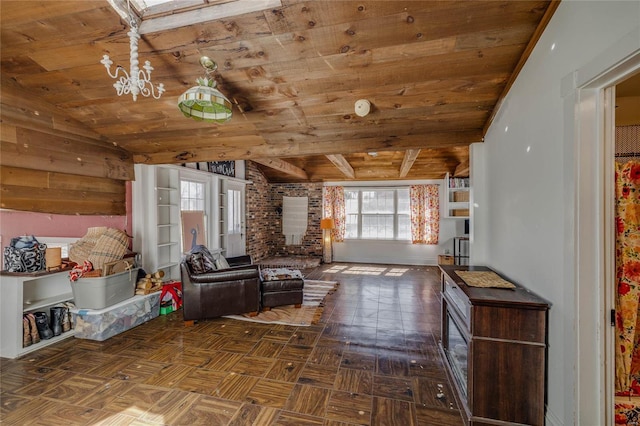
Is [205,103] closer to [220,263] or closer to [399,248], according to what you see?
[220,263]

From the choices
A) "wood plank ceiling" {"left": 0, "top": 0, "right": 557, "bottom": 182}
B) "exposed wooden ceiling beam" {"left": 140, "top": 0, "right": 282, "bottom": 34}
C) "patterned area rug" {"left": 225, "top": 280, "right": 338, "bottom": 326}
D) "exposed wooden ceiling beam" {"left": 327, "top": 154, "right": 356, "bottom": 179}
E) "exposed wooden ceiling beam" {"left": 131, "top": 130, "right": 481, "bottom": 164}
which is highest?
"exposed wooden ceiling beam" {"left": 140, "top": 0, "right": 282, "bottom": 34}

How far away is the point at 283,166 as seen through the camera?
19.3 feet

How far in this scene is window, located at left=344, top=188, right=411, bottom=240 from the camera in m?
7.22

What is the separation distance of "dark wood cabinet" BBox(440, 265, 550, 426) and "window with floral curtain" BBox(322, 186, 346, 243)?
5716 mm

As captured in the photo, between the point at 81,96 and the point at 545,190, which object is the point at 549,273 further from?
the point at 81,96

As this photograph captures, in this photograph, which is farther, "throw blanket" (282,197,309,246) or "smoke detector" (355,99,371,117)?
"throw blanket" (282,197,309,246)

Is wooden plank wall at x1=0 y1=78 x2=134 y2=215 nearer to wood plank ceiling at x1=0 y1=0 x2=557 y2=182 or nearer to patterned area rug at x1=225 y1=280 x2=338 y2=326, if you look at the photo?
wood plank ceiling at x1=0 y1=0 x2=557 y2=182

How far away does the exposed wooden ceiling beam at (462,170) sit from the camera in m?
5.11

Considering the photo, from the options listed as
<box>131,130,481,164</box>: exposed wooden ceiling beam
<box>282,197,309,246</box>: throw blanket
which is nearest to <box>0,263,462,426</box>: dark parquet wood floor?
<box>131,130,481,164</box>: exposed wooden ceiling beam

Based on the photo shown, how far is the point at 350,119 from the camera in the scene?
2855 millimetres

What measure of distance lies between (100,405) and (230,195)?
4.47 metres

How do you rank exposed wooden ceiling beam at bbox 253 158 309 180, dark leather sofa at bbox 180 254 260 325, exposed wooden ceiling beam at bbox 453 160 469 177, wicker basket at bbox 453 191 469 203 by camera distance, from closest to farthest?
Result: dark leather sofa at bbox 180 254 260 325 < exposed wooden ceiling beam at bbox 453 160 469 177 < exposed wooden ceiling beam at bbox 253 158 309 180 < wicker basket at bbox 453 191 469 203

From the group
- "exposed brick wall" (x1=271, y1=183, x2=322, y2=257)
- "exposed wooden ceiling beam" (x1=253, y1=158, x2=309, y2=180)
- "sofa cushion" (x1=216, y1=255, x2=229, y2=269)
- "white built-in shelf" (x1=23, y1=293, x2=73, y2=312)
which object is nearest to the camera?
"white built-in shelf" (x1=23, y1=293, x2=73, y2=312)

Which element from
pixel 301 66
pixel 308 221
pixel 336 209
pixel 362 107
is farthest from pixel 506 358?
pixel 308 221
